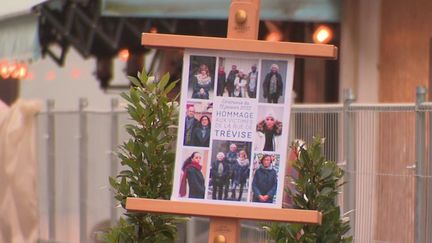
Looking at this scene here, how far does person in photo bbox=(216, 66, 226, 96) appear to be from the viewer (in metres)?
6.92

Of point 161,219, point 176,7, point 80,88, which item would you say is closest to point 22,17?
point 80,88

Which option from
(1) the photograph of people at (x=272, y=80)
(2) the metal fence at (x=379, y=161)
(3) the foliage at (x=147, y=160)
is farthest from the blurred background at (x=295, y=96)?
(1) the photograph of people at (x=272, y=80)

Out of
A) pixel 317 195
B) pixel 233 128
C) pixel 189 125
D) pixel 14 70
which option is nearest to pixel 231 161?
pixel 233 128

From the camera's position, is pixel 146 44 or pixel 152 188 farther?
pixel 152 188

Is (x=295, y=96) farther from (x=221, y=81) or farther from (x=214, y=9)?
(x=221, y=81)

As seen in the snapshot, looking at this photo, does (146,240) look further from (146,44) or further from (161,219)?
(146,44)

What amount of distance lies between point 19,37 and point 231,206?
12121 mm

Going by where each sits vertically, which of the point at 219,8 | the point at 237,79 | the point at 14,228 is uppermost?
the point at 219,8

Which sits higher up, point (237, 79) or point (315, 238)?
point (237, 79)

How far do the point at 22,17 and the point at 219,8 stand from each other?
459 centimetres

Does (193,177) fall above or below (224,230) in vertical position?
above

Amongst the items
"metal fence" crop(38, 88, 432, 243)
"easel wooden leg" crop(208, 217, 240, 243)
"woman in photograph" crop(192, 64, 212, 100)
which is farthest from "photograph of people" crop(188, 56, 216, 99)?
"metal fence" crop(38, 88, 432, 243)

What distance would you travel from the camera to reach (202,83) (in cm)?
696

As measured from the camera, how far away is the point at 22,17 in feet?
61.7
